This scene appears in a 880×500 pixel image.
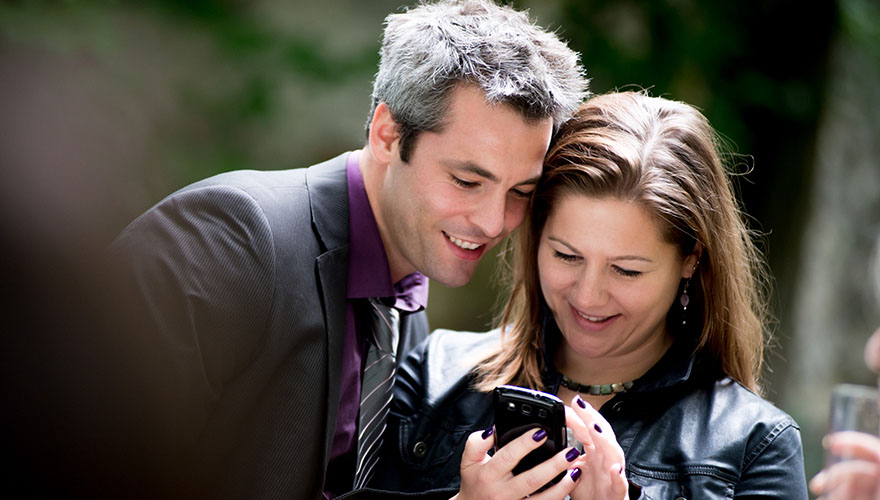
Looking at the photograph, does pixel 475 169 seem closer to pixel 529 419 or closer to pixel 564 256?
pixel 564 256

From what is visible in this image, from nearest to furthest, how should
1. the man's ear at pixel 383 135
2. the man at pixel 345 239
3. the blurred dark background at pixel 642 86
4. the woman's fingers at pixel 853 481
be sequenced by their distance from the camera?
the woman's fingers at pixel 853 481 → the man at pixel 345 239 → the man's ear at pixel 383 135 → the blurred dark background at pixel 642 86

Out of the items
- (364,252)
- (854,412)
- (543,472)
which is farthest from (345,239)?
(854,412)

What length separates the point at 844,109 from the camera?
3.84 meters

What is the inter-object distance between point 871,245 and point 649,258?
238 cm

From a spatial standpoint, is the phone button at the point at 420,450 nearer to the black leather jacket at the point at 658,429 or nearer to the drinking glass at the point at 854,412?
the black leather jacket at the point at 658,429

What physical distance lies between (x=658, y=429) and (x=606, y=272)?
0.32 m

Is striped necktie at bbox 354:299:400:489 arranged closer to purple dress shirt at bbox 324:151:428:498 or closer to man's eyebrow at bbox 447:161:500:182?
purple dress shirt at bbox 324:151:428:498

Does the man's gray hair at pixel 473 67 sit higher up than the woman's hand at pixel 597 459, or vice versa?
the man's gray hair at pixel 473 67

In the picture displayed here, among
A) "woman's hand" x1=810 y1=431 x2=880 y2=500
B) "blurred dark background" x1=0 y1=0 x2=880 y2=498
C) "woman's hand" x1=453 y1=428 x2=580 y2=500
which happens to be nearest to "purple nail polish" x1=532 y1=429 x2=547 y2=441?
"woman's hand" x1=453 y1=428 x2=580 y2=500

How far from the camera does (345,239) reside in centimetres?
188

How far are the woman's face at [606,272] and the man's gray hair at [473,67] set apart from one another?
24 centimetres

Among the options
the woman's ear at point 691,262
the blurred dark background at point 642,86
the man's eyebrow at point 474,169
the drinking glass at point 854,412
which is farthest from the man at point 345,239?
the blurred dark background at point 642,86

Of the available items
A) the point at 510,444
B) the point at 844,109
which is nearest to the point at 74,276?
the point at 510,444

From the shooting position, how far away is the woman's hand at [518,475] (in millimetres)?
1506
